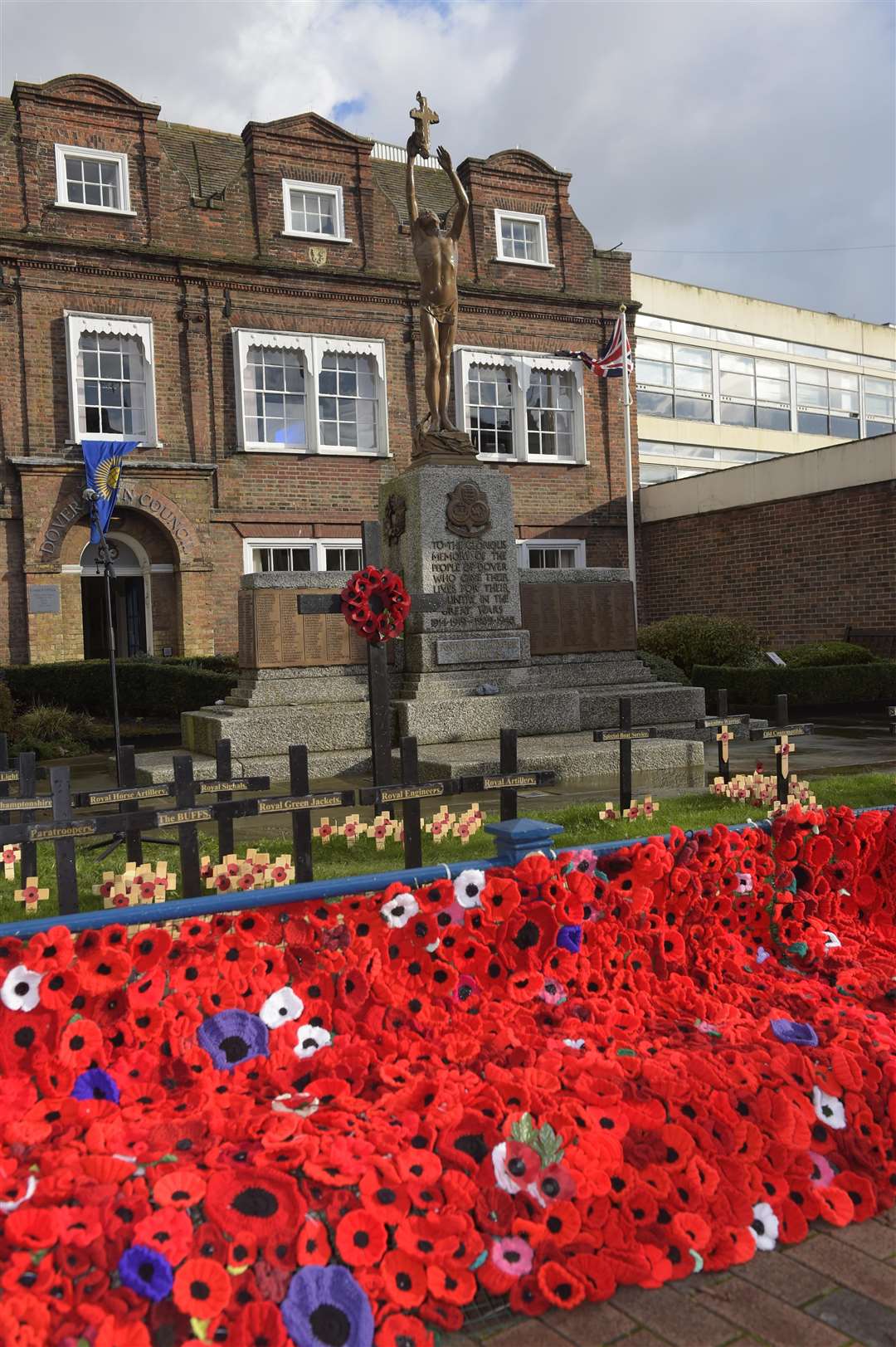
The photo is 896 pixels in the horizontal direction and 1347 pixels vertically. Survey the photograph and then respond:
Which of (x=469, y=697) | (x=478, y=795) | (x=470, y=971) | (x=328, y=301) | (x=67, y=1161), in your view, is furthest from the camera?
(x=328, y=301)

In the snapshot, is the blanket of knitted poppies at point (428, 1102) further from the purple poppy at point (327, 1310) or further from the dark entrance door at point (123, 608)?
the dark entrance door at point (123, 608)

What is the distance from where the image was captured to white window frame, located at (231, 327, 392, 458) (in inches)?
827

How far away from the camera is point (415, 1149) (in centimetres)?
265

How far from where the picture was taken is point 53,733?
14.1 meters

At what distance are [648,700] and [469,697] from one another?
6.63ft

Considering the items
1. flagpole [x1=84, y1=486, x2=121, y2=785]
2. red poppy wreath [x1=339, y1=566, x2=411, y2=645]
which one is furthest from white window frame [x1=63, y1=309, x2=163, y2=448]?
red poppy wreath [x1=339, y1=566, x2=411, y2=645]

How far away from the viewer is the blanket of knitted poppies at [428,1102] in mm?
2260

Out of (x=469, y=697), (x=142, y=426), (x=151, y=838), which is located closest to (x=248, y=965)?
(x=151, y=838)

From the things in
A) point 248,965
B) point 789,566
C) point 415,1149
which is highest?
point 789,566

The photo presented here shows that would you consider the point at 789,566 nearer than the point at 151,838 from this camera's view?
No

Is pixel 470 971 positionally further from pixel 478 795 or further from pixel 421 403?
pixel 421 403

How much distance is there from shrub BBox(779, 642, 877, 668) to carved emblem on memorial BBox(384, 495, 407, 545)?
7.99m

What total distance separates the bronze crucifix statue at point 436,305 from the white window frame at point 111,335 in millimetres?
9174

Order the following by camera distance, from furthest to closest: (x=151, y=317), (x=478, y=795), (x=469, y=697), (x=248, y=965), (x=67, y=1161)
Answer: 1. (x=151, y=317)
2. (x=469, y=697)
3. (x=478, y=795)
4. (x=248, y=965)
5. (x=67, y=1161)
